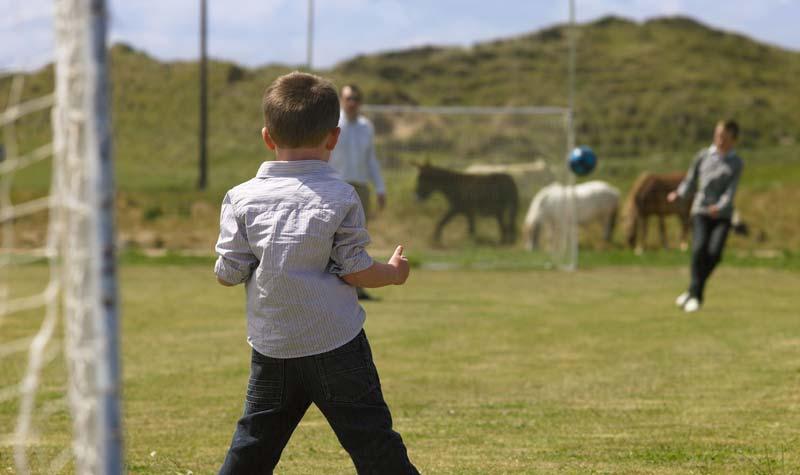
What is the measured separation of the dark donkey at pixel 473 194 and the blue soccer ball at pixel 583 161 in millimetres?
1201

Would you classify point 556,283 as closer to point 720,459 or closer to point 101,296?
point 720,459

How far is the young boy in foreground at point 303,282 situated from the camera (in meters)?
3.71

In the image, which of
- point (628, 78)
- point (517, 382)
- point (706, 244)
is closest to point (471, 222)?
point (706, 244)

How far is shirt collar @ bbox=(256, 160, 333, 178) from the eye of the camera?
12.4ft

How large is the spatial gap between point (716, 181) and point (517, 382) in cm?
451

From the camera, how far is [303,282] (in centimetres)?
372

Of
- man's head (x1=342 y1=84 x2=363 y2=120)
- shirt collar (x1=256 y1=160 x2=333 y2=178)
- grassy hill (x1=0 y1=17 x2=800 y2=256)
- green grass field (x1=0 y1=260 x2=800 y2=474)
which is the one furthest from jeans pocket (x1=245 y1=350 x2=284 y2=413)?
man's head (x1=342 y1=84 x2=363 y2=120)

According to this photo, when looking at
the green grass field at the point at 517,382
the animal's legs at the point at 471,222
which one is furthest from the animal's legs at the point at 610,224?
the green grass field at the point at 517,382

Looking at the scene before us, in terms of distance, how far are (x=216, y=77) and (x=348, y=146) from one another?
118 ft

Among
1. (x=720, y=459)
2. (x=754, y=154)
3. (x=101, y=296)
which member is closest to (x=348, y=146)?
(x=720, y=459)

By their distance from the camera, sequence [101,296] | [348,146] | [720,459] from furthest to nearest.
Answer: [348,146]
[720,459]
[101,296]

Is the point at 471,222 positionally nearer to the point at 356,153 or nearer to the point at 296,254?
the point at 356,153

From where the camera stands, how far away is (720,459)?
4.98 m

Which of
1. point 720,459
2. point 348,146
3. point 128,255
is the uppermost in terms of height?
point 348,146
